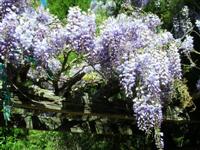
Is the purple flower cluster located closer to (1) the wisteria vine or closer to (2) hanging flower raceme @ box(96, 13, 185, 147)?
(1) the wisteria vine

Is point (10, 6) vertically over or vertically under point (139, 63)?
over

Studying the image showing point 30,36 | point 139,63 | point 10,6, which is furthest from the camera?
point 139,63

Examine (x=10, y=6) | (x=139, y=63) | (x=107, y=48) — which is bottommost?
(x=139, y=63)

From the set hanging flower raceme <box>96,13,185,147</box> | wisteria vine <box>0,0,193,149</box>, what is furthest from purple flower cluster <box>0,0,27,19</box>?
hanging flower raceme <box>96,13,185,147</box>

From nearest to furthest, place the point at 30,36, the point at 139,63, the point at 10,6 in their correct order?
the point at 30,36 < the point at 10,6 < the point at 139,63

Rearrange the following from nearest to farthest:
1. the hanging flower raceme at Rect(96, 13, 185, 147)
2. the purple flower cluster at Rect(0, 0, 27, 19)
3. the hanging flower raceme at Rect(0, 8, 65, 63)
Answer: the hanging flower raceme at Rect(0, 8, 65, 63)
the purple flower cluster at Rect(0, 0, 27, 19)
the hanging flower raceme at Rect(96, 13, 185, 147)

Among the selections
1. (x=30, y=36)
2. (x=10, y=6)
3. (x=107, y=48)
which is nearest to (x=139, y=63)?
(x=107, y=48)

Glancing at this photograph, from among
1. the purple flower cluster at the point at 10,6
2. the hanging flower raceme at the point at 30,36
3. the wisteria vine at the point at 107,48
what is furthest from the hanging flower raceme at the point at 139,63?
the purple flower cluster at the point at 10,6

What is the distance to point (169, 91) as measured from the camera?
6.14m

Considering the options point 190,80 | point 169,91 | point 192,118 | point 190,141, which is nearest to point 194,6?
point 190,80

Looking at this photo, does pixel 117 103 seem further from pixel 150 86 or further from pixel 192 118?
pixel 192 118

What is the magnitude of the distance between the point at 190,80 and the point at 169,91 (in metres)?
1.69

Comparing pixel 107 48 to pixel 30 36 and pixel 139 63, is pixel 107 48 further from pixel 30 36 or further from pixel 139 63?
pixel 30 36

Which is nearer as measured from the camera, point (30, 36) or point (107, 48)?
point (30, 36)
